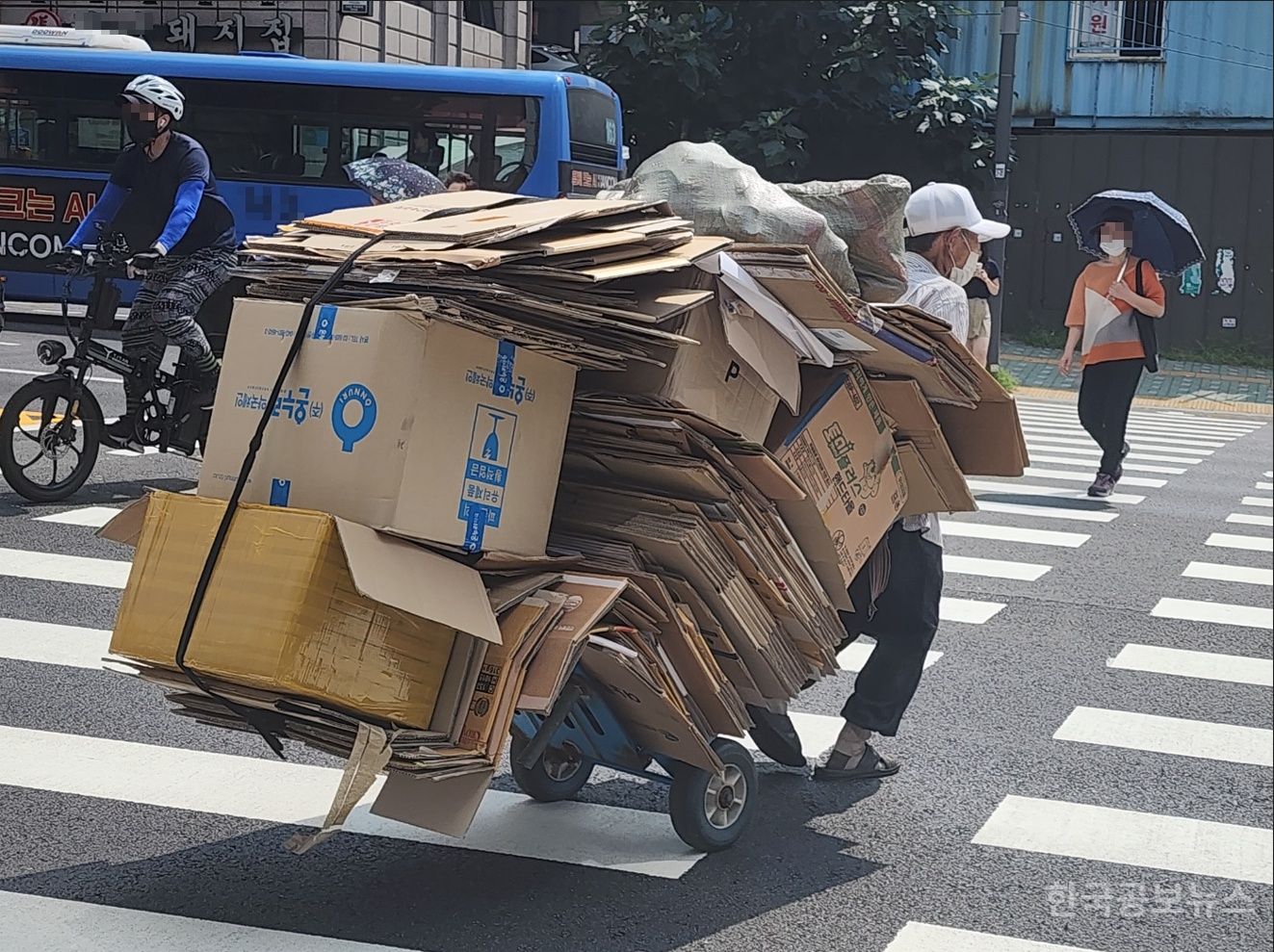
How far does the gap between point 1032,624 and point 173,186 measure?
16.0 ft

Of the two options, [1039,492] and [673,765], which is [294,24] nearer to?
[1039,492]

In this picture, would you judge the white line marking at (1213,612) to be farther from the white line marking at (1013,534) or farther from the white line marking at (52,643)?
the white line marking at (52,643)

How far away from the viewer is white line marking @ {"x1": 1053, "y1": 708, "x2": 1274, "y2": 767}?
244 inches

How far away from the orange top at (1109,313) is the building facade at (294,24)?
1548 centimetres

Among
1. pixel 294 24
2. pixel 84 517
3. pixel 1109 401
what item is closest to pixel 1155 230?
pixel 1109 401

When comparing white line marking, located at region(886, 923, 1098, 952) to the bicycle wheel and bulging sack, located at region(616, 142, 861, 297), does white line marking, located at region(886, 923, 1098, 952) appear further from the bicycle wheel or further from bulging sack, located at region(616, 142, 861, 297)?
the bicycle wheel

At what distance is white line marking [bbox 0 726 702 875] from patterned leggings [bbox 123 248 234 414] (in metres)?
3.59

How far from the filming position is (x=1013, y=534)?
1059cm

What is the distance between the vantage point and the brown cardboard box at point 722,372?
13.3ft

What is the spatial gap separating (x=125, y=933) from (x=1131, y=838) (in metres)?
2.98

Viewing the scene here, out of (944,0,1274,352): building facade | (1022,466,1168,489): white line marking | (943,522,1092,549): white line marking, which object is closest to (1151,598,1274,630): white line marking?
(943,522,1092,549): white line marking

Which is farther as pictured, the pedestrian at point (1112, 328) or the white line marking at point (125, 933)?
the pedestrian at point (1112, 328)

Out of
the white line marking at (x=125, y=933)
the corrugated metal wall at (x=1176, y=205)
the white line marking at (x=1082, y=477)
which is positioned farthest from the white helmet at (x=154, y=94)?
the corrugated metal wall at (x=1176, y=205)

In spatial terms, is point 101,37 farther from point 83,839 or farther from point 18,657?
point 83,839
